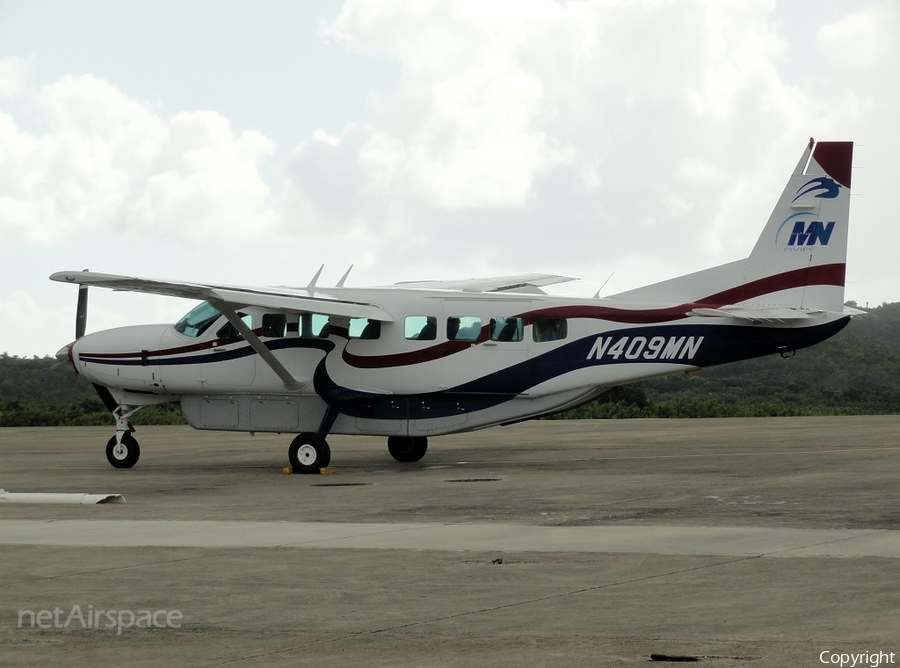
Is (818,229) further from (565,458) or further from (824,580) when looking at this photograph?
(824,580)

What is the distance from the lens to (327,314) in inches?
819

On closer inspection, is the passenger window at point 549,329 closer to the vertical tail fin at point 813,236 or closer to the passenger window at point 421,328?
the passenger window at point 421,328

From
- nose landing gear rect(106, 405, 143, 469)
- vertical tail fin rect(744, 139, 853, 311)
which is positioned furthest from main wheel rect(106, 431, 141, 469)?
vertical tail fin rect(744, 139, 853, 311)

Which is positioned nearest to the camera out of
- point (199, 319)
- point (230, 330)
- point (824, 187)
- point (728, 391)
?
point (824, 187)

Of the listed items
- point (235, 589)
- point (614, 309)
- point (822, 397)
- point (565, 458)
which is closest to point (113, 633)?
point (235, 589)

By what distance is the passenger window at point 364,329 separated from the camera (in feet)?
70.1

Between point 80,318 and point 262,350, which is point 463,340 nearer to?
point 262,350

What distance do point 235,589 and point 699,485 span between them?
29.1 feet

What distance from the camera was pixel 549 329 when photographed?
20984mm

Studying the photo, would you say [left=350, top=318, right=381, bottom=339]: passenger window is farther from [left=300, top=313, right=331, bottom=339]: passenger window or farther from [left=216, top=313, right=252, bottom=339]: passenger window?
[left=216, top=313, right=252, bottom=339]: passenger window

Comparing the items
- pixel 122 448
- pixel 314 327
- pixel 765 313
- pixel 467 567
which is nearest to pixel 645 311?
pixel 765 313

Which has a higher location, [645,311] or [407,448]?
[645,311]

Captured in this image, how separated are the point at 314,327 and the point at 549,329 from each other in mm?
4048

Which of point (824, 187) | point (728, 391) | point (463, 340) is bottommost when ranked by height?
point (728, 391)
